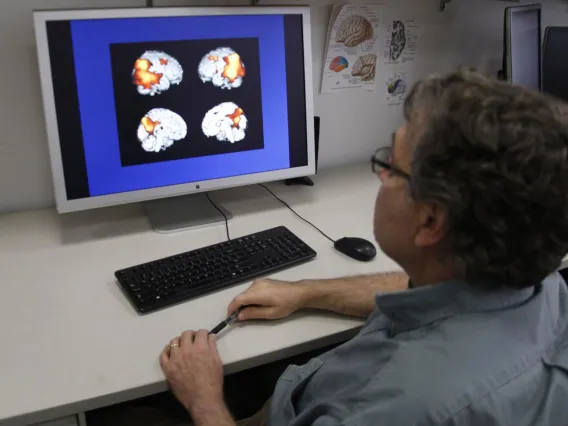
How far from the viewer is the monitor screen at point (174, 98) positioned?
130cm

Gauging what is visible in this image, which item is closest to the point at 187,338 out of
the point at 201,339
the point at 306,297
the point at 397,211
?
the point at 201,339

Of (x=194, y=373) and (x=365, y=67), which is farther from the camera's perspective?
(x=365, y=67)

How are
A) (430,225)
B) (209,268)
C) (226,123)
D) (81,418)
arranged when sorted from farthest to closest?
(226,123) < (209,268) < (81,418) < (430,225)

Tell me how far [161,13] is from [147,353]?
2.46 feet

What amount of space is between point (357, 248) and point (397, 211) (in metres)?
0.47

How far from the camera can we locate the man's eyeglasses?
0.88 metres

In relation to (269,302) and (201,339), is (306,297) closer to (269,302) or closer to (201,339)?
(269,302)

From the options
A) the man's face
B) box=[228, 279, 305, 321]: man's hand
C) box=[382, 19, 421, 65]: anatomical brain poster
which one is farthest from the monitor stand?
box=[382, 19, 421, 65]: anatomical brain poster

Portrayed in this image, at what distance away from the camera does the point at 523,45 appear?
6.14 feet

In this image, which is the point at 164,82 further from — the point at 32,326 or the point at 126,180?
the point at 32,326

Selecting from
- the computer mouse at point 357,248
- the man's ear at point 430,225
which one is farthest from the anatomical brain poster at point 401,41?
the man's ear at point 430,225

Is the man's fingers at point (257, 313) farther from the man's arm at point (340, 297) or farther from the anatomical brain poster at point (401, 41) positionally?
the anatomical brain poster at point (401, 41)

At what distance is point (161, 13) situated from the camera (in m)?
1.33

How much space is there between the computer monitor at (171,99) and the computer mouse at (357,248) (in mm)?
280
